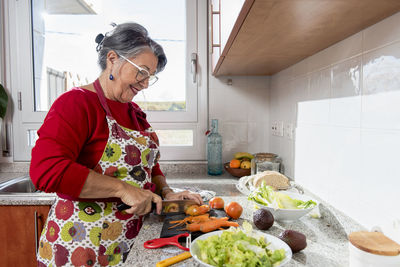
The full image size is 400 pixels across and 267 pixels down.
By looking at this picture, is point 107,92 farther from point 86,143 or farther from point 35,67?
point 35,67

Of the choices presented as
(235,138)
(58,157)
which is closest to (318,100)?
(235,138)

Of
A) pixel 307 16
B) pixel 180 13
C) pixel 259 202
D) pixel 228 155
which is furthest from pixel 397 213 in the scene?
pixel 180 13

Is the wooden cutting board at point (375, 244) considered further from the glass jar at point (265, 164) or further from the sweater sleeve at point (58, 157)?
the glass jar at point (265, 164)

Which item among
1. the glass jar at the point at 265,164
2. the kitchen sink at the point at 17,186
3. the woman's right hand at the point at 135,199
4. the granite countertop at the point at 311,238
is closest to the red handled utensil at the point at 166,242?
the granite countertop at the point at 311,238

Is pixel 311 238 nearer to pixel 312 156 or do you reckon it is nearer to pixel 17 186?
pixel 312 156

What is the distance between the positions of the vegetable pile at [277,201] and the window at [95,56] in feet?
3.20

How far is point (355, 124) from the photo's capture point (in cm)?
92

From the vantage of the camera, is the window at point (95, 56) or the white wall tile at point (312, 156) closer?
the white wall tile at point (312, 156)

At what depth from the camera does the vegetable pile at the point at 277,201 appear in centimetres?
101

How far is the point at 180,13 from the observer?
2.01 m

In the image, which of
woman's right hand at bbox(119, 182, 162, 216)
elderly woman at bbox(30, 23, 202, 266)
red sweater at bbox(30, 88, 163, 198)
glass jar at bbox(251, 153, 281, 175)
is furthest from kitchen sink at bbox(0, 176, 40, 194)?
glass jar at bbox(251, 153, 281, 175)

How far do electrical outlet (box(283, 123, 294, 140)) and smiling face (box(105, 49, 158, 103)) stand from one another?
0.82 metres

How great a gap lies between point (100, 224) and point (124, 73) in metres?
0.55

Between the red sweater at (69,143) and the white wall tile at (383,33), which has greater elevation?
the white wall tile at (383,33)
